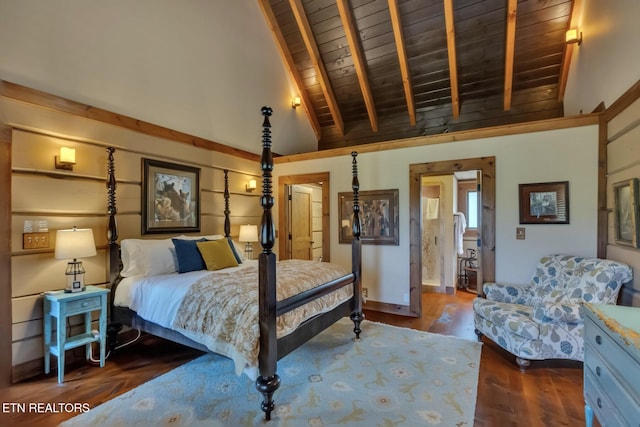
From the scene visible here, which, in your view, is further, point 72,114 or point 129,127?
point 129,127

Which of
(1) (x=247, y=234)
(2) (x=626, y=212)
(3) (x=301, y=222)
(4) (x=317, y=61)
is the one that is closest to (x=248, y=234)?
(1) (x=247, y=234)

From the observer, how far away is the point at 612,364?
4.69 feet

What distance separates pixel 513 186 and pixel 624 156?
3.53 feet

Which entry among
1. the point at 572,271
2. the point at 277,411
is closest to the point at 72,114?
the point at 277,411

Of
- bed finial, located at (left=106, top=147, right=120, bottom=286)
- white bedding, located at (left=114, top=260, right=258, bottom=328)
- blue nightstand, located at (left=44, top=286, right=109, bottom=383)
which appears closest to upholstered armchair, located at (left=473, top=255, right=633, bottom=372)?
white bedding, located at (left=114, top=260, right=258, bottom=328)

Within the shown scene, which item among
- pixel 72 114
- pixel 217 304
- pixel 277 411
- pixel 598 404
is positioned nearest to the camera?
pixel 598 404

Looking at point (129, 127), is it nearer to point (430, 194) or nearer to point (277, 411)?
point (277, 411)

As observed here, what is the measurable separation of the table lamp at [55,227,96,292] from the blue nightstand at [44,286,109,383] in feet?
0.35

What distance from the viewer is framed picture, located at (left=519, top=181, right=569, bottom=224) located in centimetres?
358

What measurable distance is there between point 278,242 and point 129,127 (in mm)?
3004

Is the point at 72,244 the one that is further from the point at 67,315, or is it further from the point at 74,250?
the point at 67,315

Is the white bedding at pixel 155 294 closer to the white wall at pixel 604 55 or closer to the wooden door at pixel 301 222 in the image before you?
the wooden door at pixel 301 222

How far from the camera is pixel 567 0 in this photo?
3811 millimetres

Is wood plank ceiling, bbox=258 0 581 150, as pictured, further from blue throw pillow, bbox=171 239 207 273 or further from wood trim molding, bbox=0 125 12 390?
wood trim molding, bbox=0 125 12 390
